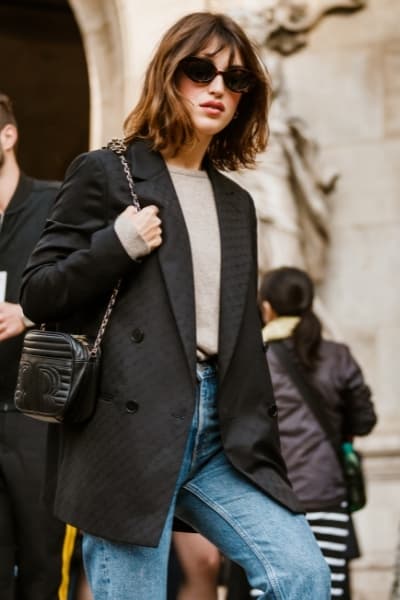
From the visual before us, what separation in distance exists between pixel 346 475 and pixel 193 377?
310cm

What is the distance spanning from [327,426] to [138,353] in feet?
9.69

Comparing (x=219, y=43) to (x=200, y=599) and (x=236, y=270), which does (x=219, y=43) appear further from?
(x=200, y=599)

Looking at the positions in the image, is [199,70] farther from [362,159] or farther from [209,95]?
[362,159]

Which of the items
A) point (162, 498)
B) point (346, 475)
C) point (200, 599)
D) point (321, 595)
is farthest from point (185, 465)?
point (346, 475)

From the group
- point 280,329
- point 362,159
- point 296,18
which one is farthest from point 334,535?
point 296,18

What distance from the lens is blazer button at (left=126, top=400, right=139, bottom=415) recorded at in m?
3.53

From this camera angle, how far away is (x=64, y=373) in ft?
11.7

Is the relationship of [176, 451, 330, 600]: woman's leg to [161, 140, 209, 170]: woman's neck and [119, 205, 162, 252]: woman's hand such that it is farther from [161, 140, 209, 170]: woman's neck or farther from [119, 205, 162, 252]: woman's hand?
[161, 140, 209, 170]: woman's neck

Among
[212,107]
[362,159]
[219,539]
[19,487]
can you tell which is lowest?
[19,487]

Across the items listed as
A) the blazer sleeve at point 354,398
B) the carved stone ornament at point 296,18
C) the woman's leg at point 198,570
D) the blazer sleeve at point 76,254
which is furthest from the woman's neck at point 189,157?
the carved stone ornament at point 296,18

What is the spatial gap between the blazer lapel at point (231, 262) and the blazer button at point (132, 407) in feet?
0.72

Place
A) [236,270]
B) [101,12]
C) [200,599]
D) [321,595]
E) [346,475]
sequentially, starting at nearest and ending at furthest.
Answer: [321,595], [236,270], [200,599], [346,475], [101,12]

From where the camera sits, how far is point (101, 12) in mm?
9328

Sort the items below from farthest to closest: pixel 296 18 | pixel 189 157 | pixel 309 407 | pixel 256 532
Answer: pixel 296 18
pixel 309 407
pixel 189 157
pixel 256 532
